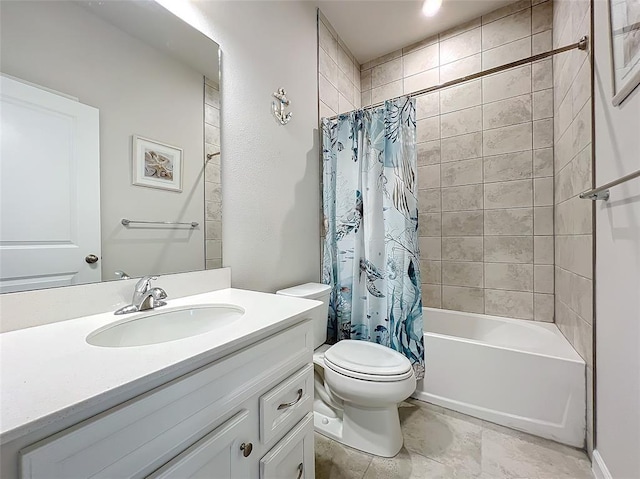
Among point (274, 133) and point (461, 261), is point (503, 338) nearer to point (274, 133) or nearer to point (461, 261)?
point (461, 261)

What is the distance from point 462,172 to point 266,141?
158 centimetres

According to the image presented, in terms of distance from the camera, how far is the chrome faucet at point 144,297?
2.97 feet

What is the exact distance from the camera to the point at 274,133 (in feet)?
5.32

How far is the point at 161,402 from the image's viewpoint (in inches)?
20.6

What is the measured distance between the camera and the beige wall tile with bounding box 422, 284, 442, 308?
228cm

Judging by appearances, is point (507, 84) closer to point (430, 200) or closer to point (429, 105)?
point (429, 105)

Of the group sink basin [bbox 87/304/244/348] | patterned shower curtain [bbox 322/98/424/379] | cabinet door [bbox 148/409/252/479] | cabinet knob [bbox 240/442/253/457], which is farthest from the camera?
patterned shower curtain [bbox 322/98/424/379]

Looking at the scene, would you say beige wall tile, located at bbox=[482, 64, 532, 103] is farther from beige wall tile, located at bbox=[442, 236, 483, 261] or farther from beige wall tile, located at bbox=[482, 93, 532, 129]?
beige wall tile, located at bbox=[442, 236, 483, 261]

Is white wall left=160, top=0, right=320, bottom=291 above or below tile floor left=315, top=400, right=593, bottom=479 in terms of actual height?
above

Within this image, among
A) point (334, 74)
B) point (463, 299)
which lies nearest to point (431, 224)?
point (463, 299)

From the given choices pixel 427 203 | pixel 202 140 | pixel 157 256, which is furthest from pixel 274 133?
pixel 427 203

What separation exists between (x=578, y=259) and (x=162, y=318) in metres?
1.94

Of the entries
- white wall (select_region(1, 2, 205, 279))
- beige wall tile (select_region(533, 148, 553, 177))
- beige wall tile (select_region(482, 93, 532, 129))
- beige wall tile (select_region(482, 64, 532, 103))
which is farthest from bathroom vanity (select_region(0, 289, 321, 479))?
beige wall tile (select_region(482, 64, 532, 103))

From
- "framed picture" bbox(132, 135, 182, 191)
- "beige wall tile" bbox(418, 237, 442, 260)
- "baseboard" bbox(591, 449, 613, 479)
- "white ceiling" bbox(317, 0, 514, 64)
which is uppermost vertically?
"white ceiling" bbox(317, 0, 514, 64)
